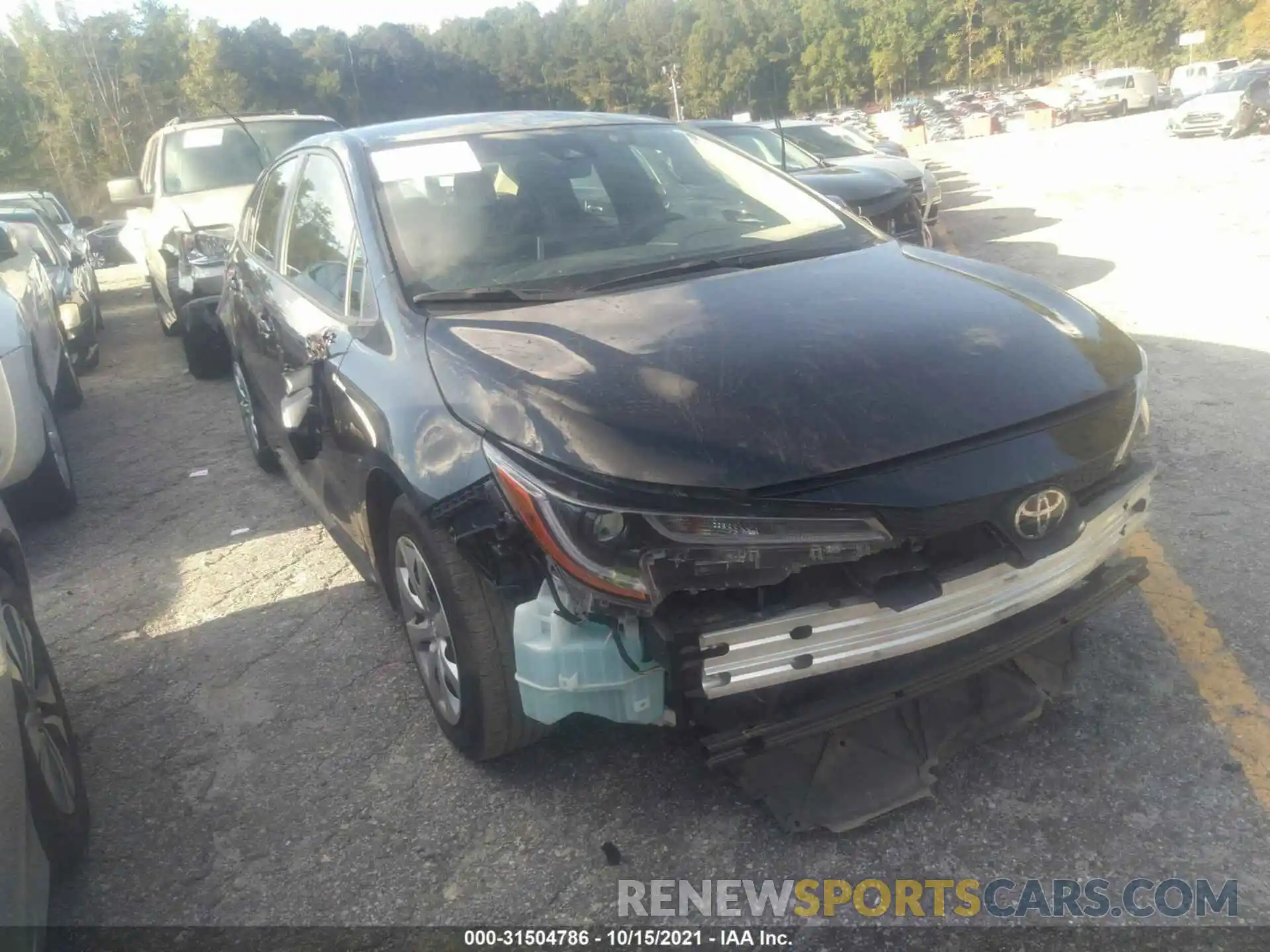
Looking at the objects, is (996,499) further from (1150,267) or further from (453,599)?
(1150,267)

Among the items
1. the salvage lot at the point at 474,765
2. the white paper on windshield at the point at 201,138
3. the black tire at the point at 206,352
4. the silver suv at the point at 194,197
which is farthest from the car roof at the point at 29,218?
the salvage lot at the point at 474,765

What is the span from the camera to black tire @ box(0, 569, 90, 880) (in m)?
2.48

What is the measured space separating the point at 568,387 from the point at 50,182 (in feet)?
138

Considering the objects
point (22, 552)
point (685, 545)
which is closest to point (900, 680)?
point (685, 545)

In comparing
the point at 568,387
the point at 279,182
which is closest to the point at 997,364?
the point at 568,387

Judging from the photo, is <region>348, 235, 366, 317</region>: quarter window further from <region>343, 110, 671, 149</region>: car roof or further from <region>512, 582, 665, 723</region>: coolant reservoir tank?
<region>512, 582, 665, 723</region>: coolant reservoir tank

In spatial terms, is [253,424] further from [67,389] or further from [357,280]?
[67,389]

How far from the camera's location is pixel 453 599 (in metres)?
2.60

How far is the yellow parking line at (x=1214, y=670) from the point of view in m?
2.63

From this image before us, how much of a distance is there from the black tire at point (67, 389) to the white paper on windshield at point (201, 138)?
8.73 ft

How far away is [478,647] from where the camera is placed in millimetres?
2605

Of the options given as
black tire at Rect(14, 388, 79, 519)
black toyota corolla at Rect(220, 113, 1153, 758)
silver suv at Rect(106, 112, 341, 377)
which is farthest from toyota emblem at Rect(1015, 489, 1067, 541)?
silver suv at Rect(106, 112, 341, 377)

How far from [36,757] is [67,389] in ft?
19.5

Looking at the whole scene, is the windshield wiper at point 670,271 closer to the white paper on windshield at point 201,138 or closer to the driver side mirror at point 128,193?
the driver side mirror at point 128,193
